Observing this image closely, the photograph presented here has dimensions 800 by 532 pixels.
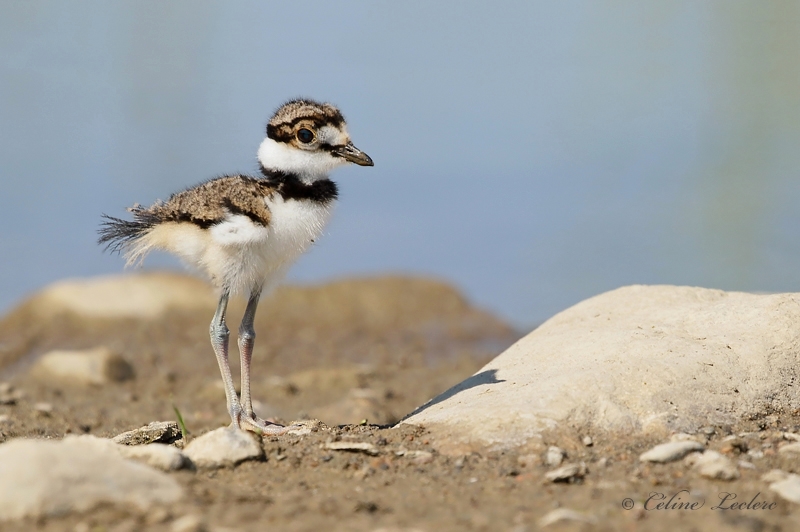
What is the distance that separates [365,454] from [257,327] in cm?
748

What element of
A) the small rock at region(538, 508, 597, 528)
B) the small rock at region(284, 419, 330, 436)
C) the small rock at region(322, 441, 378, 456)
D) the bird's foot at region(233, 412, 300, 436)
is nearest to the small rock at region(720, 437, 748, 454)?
the small rock at region(538, 508, 597, 528)

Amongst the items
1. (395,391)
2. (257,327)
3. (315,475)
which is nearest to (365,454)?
(315,475)

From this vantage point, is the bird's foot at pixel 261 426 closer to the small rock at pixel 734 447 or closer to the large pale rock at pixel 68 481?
the large pale rock at pixel 68 481

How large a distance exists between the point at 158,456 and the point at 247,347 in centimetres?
169

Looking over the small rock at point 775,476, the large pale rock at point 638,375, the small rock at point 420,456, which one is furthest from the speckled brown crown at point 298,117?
the small rock at point 775,476

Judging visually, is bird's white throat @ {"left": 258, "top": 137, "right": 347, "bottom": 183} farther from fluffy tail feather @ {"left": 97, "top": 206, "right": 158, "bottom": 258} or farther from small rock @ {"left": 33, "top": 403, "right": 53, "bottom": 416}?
small rock @ {"left": 33, "top": 403, "right": 53, "bottom": 416}

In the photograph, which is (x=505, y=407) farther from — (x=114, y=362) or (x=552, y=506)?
(x=114, y=362)

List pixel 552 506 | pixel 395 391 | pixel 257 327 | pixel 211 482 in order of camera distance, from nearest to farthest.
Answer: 1. pixel 552 506
2. pixel 211 482
3. pixel 395 391
4. pixel 257 327

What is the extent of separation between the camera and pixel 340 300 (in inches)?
486

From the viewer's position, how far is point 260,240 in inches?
198

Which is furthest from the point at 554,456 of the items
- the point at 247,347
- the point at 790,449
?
the point at 247,347

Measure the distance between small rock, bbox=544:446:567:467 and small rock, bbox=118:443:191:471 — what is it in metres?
1.54

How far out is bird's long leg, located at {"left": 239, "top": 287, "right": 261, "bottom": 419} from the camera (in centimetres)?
545

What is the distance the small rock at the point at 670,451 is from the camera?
4082mm
